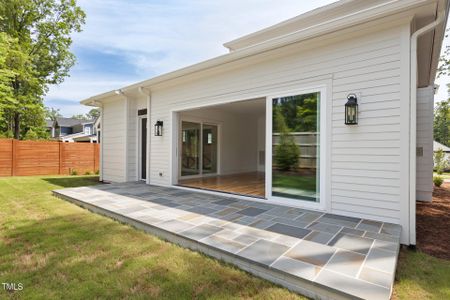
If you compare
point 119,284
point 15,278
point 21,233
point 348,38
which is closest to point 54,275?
point 15,278

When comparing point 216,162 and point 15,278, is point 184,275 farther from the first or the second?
point 216,162

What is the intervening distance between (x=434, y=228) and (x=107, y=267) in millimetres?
4830

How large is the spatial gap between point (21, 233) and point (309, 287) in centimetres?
400

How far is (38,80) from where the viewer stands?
14836 millimetres

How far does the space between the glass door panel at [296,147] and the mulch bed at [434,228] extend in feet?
4.98

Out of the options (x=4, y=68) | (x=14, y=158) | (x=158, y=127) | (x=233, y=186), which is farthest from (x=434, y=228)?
(x=14, y=158)

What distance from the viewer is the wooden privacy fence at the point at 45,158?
10289 millimetres

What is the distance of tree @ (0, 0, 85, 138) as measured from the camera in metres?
13.7

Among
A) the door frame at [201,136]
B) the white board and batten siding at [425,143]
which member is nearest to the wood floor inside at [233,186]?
the door frame at [201,136]

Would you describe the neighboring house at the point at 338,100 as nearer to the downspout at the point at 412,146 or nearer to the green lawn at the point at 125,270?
the downspout at the point at 412,146

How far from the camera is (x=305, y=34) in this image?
151 inches

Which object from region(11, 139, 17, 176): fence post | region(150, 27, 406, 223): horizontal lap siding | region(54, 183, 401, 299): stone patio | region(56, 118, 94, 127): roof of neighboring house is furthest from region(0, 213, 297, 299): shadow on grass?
region(56, 118, 94, 127): roof of neighboring house

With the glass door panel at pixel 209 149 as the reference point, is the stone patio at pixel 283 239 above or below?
below

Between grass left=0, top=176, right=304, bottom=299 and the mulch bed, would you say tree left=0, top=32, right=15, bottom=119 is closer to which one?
grass left=0, top=176, right=304, bottom=299
